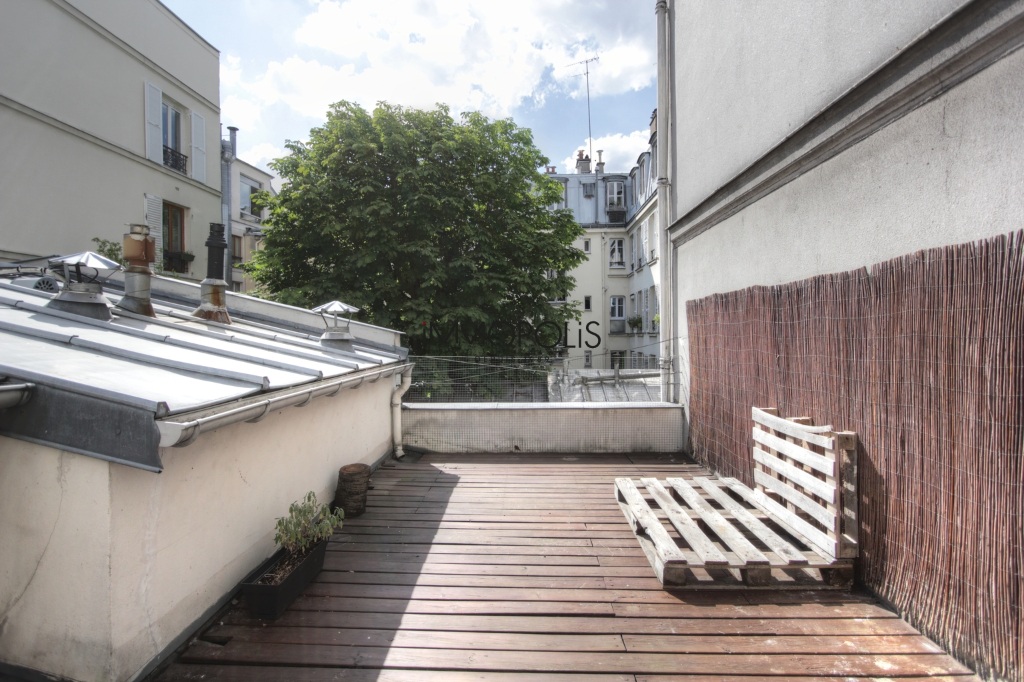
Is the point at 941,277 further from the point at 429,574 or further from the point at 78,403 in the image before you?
the point at 78,403

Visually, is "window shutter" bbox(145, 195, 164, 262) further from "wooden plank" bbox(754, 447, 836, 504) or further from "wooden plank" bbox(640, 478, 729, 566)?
"wooden plank" bbox(754, 447, 836, 504)

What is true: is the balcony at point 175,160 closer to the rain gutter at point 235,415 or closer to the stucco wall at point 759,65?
the rain gutter at point 235,415

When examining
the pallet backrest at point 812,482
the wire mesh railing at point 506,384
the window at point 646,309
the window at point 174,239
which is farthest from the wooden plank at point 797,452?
the window at point 646,309

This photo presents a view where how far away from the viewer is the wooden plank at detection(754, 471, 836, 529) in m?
3.64

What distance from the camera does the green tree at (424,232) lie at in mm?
13203

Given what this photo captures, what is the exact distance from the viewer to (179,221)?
14.5m

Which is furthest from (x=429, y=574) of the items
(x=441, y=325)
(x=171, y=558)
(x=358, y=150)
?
(x=358, y=150)

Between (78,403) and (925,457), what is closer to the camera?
→ (78,403)

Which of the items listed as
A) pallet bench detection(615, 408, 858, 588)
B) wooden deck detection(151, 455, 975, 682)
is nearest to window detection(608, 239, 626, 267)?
pallet bench detection(615, 408, 858, 588)

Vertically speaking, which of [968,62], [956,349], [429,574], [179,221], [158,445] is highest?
[179,221]

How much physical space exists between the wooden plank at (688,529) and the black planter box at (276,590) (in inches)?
106

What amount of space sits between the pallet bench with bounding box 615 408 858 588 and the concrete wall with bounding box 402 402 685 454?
3.03 m

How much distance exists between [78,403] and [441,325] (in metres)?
10.9

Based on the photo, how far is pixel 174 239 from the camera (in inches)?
562
